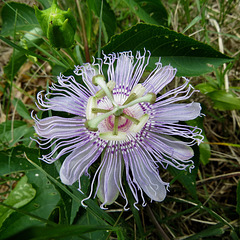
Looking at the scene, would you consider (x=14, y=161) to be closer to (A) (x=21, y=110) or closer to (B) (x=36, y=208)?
(B) (x=36, y=208)

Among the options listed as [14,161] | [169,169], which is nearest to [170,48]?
[169,169]

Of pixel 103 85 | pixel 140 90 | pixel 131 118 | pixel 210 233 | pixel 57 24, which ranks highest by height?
pixel 57 24

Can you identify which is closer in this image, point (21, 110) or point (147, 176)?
point (147, 176)

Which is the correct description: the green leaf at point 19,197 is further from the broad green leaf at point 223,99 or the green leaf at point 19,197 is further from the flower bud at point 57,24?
the broad green leaf at point 223,99

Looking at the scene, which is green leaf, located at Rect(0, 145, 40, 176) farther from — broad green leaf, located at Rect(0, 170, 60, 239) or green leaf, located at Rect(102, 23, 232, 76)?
green leaf, located at Rect(102, 23, 232, 76)

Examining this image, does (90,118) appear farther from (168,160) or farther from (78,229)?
(78,229)
